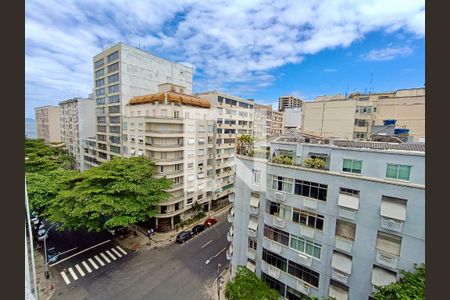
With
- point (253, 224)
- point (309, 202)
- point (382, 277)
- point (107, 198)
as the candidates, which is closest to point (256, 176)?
point (253, 224)

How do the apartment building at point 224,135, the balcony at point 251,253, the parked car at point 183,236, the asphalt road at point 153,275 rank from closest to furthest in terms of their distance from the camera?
the balcony at point 251,253 → the asphalt road at point 153,275 → the parked car at point 183,236 → the apartment building at point 224,135

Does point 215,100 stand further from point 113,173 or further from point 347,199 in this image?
point 347,199

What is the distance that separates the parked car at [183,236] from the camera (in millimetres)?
28883

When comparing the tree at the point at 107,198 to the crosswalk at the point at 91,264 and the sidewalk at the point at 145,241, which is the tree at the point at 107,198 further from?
the sidewalk at the point at 145,241

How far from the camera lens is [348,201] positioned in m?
12.8

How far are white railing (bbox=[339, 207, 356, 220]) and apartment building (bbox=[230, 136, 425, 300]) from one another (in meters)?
0.06

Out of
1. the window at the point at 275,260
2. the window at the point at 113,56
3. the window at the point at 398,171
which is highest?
the window at the point at 113,56

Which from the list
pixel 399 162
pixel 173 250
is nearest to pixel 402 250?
pixel 399 162

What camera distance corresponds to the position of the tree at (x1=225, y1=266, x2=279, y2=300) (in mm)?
15031

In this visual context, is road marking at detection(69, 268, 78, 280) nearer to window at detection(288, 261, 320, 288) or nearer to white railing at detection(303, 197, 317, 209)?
window at detection(288, 261, 320, 288)

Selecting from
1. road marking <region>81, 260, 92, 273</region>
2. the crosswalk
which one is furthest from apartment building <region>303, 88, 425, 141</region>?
road marking <region>81, 260, 92, 273</region>

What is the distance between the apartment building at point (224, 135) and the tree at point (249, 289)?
22821 mm

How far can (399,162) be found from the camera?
11.7 meters

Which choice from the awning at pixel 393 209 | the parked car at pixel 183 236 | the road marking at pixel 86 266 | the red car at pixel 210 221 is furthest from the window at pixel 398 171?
the road marking at pixel 86 266
